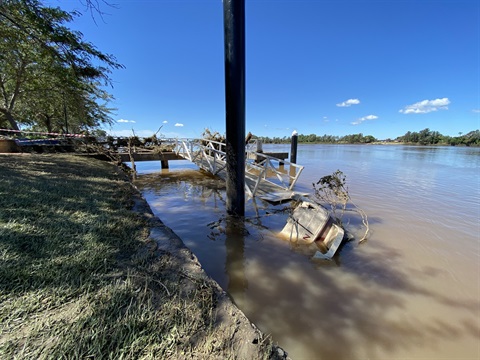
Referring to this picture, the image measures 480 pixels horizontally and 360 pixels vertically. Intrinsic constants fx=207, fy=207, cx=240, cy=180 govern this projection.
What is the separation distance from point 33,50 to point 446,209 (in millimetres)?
18588

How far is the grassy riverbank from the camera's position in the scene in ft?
3.82

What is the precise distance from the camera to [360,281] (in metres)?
3.01

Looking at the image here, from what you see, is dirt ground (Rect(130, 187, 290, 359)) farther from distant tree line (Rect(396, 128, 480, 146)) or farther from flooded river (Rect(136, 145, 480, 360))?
distant tree line (Rect(396, 128, 480, 146))

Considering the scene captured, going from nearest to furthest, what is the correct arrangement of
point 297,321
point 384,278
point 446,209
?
point 297,321
point 384,278
point 446,209

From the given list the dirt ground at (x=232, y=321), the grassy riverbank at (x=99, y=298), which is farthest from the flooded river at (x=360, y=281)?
the grassy riverbank at (x=99, y=298)

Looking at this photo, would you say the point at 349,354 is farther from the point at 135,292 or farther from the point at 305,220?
the point at 305,220

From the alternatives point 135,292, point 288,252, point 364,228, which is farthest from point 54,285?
point 364,228

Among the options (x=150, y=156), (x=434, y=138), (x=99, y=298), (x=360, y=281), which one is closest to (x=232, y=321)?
(x=99, y=298)

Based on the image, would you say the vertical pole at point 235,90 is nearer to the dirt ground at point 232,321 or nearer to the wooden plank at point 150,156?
the dirt ground at point 232,321

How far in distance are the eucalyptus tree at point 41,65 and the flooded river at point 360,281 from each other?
5.86m

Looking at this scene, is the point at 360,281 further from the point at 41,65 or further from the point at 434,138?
the point at 434,138

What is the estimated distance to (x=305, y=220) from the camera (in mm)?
4367

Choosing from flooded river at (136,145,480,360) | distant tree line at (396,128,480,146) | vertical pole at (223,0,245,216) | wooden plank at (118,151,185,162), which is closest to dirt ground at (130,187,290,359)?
flooded river at (136,145,480,360)

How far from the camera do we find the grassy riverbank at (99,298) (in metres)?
1.16
